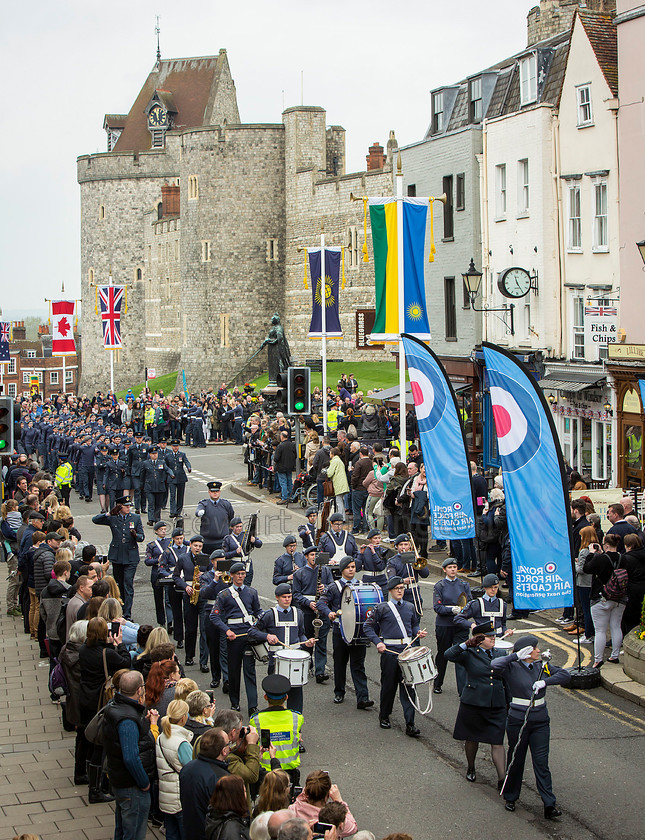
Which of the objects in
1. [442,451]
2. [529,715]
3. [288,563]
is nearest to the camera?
[529,715]

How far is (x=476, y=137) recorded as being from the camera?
32.0 m

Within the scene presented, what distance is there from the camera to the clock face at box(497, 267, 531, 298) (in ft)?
90.8

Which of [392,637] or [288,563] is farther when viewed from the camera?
[288,563]

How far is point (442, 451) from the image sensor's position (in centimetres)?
1459

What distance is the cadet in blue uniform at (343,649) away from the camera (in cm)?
1223

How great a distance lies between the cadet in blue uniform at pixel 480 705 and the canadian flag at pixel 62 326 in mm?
35912

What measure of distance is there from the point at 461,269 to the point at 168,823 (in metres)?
26.6

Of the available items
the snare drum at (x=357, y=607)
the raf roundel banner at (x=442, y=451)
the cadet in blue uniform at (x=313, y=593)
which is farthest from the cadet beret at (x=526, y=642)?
the raf roundel banner at (x=442, y=451)

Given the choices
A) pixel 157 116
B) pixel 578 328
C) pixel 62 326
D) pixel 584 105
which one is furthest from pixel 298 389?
pixel 157 116

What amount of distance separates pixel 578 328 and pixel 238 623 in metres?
17.1

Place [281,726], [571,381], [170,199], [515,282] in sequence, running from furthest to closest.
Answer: [170,199] < [515,282] < [571,381] < [281,726]

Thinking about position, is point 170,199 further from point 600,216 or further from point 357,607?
point 357,607

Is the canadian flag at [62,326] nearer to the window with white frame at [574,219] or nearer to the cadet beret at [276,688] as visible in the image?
the window with white frame at [574,219]

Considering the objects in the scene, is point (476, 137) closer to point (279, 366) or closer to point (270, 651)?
point (279, 366)
